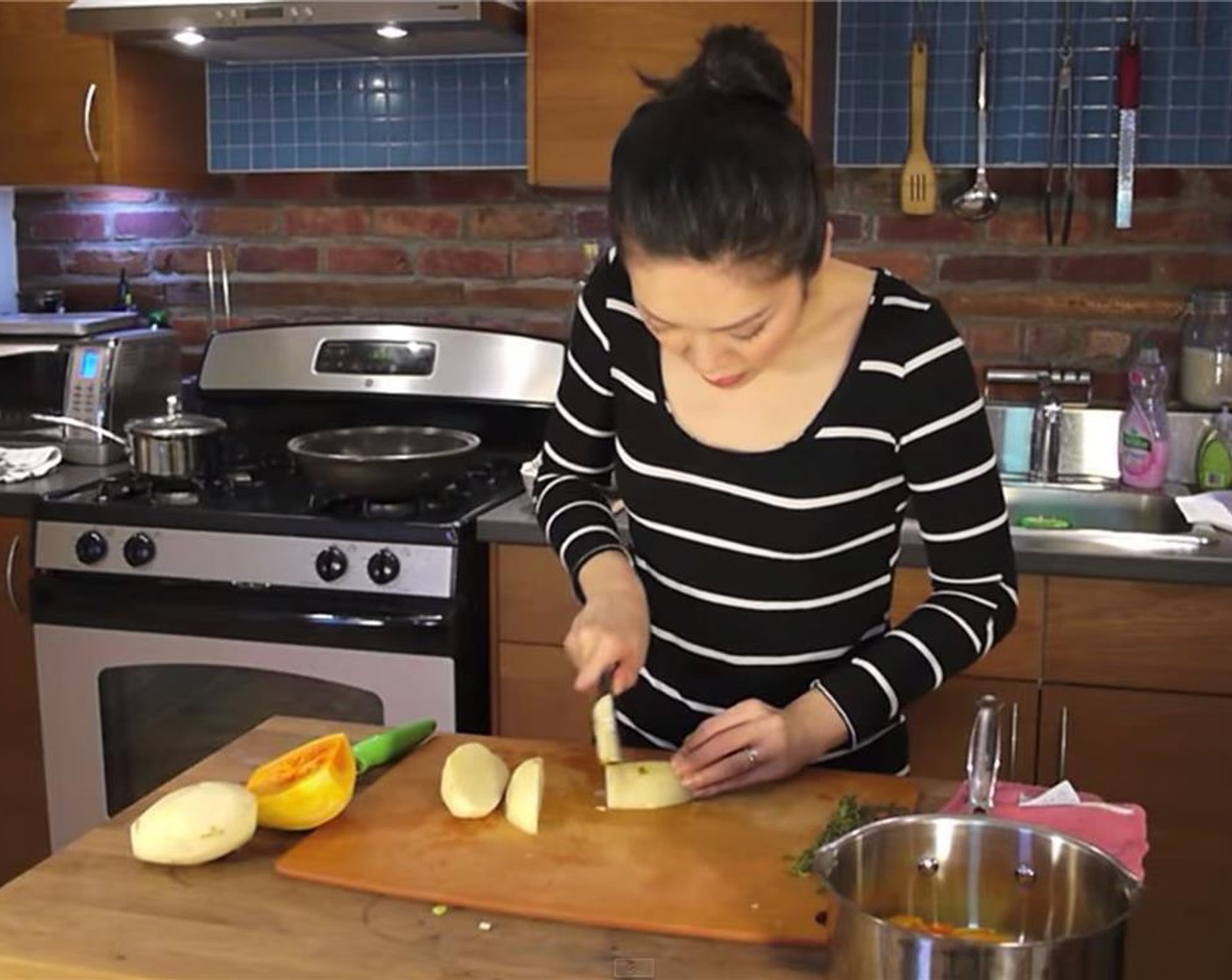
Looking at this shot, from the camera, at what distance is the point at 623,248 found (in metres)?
1.20

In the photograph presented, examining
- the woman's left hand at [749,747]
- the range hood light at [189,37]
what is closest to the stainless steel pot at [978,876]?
the woman's left hand at [749,747]

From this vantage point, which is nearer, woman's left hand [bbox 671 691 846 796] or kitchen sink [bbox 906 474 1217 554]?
woman's left hand [bbox 671 691 846 796]

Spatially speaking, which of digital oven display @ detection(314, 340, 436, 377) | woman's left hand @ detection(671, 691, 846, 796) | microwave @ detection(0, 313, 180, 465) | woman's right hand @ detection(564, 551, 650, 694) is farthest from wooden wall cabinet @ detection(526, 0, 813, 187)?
woman's left hand @ detection(671, 691, 846, 796)

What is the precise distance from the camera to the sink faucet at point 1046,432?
2625mm

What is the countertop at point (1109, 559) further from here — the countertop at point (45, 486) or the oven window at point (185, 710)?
the countertop at point (45, 486)

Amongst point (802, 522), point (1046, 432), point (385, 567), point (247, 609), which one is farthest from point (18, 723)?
point (1046, 432)

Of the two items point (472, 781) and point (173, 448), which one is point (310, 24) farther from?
point (472, 781)

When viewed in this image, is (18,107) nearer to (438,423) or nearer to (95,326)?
(95,326)

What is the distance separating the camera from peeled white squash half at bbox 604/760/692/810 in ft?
4.10

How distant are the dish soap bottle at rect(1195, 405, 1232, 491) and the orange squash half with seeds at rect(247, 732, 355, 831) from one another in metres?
1.74

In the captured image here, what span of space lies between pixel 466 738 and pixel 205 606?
112 centimetres

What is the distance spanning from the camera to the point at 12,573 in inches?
99.7

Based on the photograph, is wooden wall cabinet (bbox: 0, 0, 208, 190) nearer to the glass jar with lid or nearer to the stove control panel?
the stove control panel

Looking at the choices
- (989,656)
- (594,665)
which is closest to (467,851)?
(594,665)
